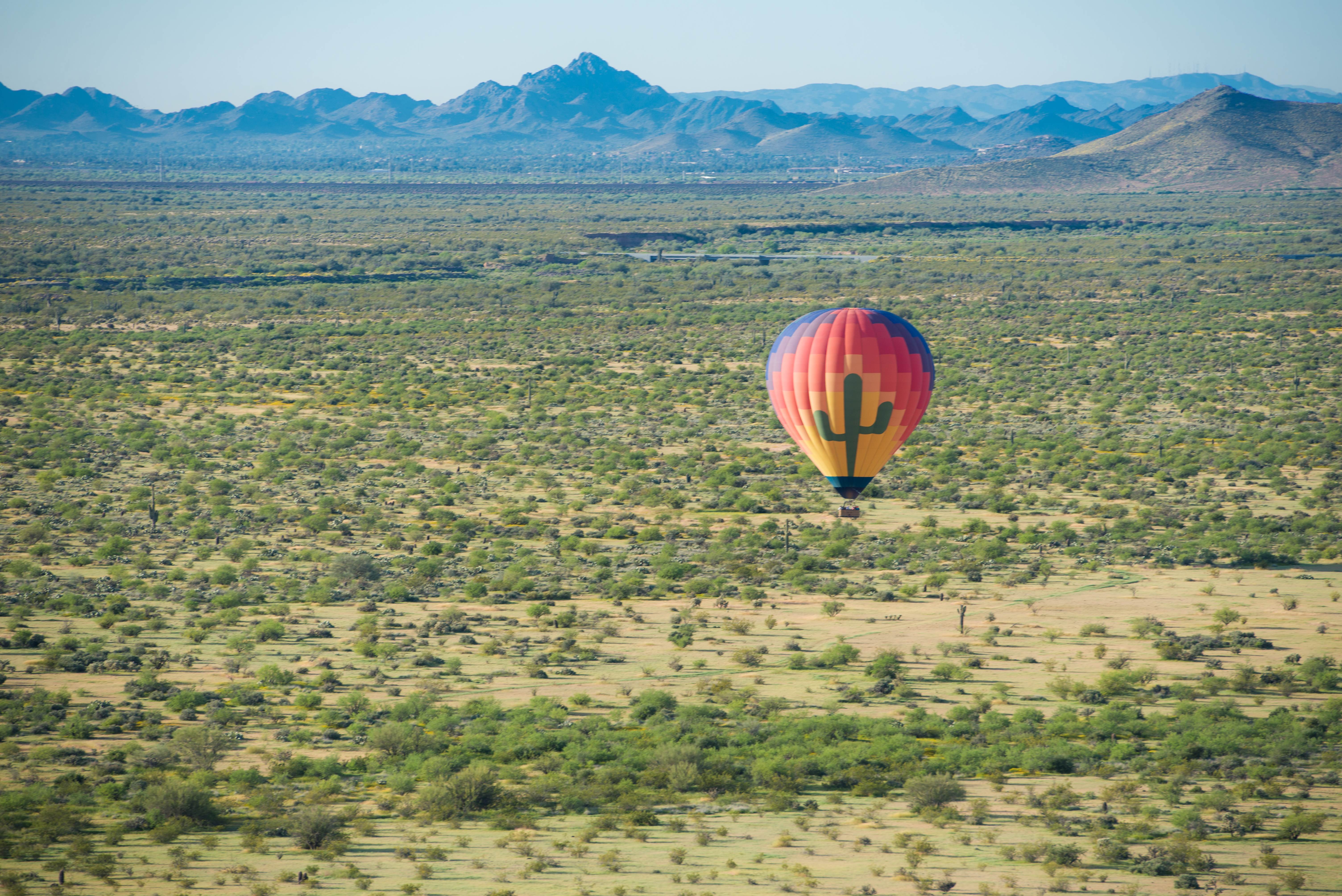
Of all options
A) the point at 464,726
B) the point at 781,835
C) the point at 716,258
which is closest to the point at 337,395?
the point at 464,726

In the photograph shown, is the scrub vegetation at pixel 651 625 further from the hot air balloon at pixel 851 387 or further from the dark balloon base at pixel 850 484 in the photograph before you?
the hot air balloon at pixel 851 387

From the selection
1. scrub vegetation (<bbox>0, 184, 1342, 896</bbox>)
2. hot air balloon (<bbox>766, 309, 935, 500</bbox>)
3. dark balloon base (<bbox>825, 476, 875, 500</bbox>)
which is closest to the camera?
scrub vegetation (<bbox>0, 184, 1342, 896</bbox>)

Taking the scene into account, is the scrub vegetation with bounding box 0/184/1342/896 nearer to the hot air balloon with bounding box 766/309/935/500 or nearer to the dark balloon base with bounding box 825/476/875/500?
the dark balloon base with bounding box 825/476/875/500

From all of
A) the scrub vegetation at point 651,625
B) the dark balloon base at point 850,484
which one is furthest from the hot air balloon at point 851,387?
the scrub vegetation at point 651,625

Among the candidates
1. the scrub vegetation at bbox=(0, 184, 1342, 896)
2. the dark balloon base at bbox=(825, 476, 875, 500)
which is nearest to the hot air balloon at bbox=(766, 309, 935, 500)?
the dark balloon base at bbox=(825, 476, 875, 500)

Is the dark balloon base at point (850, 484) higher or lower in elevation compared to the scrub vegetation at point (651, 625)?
higher

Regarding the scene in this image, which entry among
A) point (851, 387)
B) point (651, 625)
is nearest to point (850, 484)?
point (851, 387)

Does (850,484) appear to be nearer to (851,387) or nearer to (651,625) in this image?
(851,387)

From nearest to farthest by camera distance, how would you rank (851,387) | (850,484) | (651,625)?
(651,625), (851,387), (850,484)

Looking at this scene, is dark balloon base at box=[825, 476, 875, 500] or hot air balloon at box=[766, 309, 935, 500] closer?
hot air balloon at box=[766, 309, 935, 500]
